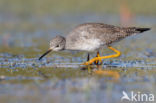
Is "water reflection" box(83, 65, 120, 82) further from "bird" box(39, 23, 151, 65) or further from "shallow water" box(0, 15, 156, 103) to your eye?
"bird" box(39, 23, 151, 65)

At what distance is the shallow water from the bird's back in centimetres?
67

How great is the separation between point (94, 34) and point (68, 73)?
177cm

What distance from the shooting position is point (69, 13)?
22938 mm

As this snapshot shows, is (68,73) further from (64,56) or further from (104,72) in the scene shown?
(64,56)

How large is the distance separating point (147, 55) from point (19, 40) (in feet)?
19.6

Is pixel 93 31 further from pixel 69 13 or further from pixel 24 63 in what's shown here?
pixel 69 13

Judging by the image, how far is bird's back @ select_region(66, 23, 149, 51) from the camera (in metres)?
10.3

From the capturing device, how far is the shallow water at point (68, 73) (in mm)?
6949

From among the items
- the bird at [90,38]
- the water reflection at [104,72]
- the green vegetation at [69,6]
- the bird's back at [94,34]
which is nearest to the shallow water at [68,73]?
the water reflection at [104,72]

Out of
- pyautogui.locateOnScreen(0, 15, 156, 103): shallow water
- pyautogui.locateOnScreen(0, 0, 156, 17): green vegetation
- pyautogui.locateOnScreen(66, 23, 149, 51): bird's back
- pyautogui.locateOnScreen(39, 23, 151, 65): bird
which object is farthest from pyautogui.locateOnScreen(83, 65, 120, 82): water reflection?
pyautogui.locateOnScreen(0, 0, 156, 17): green vegetation

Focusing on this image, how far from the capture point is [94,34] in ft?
33.9

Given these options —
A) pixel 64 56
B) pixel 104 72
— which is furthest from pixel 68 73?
pixel 64 56

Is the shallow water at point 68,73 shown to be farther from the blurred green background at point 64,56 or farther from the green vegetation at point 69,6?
the green vegetation at point 69,6

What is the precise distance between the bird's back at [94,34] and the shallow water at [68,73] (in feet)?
2.21
